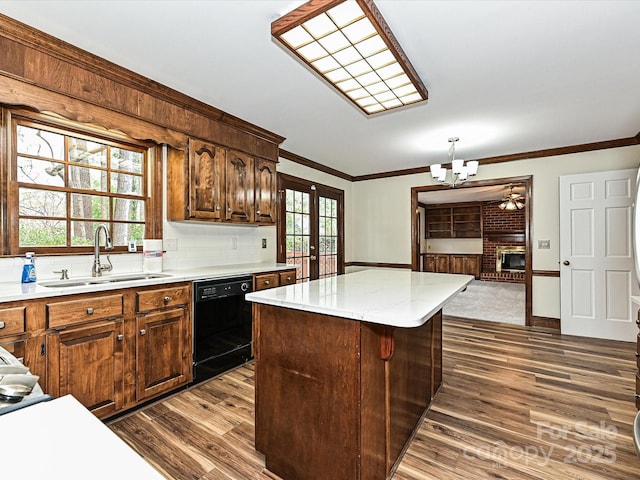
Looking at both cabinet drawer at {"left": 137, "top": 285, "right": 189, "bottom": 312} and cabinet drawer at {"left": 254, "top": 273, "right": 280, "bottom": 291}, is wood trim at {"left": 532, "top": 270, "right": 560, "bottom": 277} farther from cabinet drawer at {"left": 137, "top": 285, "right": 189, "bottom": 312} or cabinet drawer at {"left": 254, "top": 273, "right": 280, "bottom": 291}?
cabinet drawer at {"left": 137, "top": 285, "right": 189, "bottom": 312}

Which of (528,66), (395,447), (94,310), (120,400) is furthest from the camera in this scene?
(528,66)

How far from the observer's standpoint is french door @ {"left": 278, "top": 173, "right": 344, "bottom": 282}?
4.42 m

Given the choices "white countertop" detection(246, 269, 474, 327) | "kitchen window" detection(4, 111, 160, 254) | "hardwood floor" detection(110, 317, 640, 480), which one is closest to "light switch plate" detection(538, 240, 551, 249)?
"hardwood floor" detection(110, 317, 640, 480)

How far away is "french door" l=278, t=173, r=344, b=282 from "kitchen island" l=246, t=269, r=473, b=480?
2.33 m

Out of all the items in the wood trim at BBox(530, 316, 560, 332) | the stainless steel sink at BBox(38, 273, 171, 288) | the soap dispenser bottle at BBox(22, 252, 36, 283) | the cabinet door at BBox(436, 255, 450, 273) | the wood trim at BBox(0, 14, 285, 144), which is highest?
the wood trim at BBox(0, 14, 285, 144)

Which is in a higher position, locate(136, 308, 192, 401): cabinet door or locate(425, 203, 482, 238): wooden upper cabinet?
locate(425, 203, 482, 238): wooden upper cabinet

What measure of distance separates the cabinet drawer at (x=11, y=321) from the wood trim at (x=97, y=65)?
150 centimetres

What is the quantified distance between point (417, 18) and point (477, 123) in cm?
190

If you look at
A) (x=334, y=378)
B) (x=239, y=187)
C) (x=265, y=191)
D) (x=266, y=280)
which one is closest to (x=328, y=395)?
(x=334, y=378)

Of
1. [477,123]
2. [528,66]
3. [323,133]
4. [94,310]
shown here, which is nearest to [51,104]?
[94,310]

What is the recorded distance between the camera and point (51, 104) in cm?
200

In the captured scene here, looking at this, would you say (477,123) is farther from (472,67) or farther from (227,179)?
(227,179)

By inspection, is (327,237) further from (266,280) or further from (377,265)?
(266,280)

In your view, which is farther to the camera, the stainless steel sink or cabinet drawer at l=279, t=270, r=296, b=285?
cabinet drawer at l=279, t=270, r=296, b=285
